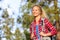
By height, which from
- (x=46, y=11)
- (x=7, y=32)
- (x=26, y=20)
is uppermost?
(x=46, y=11)

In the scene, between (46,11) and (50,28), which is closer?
(50,28)

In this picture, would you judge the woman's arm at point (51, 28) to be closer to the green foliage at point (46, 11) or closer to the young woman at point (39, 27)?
the young woman at point (39, 27)

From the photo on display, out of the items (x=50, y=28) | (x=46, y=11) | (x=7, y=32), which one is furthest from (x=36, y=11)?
(x=7, y=32)

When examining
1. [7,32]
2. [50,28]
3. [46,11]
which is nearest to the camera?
[50,28]

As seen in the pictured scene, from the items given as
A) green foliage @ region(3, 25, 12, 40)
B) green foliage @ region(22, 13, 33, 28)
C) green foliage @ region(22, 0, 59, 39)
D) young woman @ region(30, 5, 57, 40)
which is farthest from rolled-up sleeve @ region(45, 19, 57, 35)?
green foliage @ region(3, 25, 12, 40)

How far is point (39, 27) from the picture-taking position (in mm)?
1994

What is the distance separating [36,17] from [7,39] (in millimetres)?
479

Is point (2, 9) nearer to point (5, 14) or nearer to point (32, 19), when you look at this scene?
point (5, 14)

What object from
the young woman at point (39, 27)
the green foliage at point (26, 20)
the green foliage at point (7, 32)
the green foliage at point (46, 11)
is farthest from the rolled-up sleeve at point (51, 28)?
the green foliage at point (7, 32)

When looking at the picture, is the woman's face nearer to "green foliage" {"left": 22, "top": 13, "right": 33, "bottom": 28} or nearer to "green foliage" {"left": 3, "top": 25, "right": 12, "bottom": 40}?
"green foliage" {"left": 22, "top": 13, "right": 33, "bottom": 28}

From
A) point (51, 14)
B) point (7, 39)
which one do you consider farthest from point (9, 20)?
Answer: point (51, 14)

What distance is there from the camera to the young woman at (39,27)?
1.97 meters

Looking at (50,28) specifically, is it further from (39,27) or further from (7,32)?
(7,32)

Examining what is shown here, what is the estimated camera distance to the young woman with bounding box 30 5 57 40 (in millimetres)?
1967
